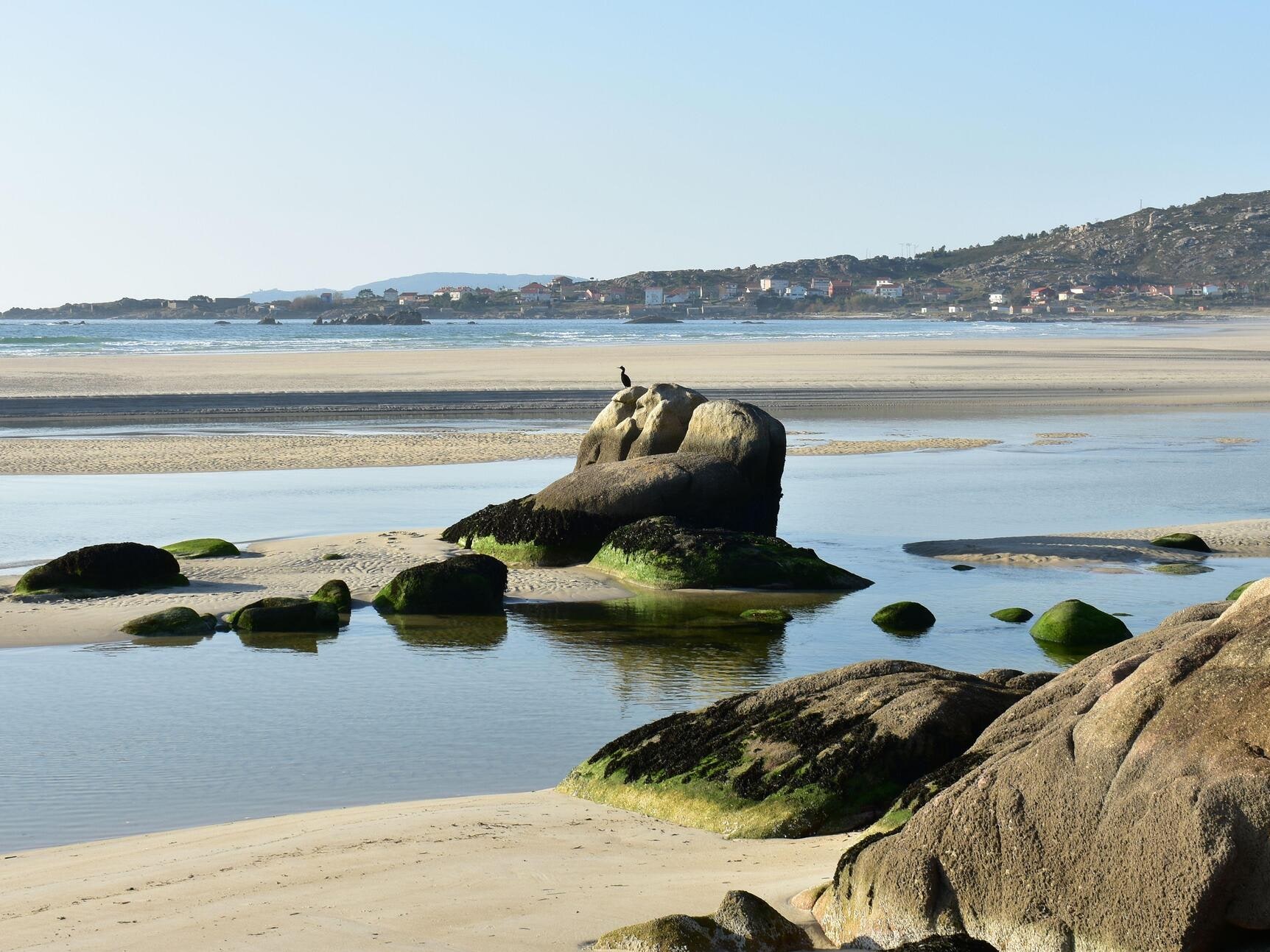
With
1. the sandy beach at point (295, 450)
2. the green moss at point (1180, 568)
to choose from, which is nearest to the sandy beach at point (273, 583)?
the green moss at point (1180, 568)

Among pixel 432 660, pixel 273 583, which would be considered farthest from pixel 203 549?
pixel 432 660

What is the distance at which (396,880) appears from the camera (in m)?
7.49

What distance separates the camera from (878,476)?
3009 centimetres

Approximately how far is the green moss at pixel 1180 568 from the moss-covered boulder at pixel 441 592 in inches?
330

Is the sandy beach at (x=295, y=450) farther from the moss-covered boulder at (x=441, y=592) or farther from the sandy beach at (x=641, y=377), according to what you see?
the moss-covered boulder at (x=441, y=592)

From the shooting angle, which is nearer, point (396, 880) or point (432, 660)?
point (396, 880)

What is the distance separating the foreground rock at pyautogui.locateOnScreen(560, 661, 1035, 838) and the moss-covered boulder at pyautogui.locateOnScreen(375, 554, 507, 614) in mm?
7366

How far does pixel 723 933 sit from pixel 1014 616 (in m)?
10.8

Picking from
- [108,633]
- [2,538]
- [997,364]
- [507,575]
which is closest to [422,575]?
[507,575]

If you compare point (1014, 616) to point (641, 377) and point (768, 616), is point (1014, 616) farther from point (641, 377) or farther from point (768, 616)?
point (641, 377)

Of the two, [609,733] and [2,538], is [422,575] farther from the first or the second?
[2,538]

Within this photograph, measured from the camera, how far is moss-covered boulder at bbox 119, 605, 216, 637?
15914 millimetres

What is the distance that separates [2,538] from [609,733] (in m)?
13.8

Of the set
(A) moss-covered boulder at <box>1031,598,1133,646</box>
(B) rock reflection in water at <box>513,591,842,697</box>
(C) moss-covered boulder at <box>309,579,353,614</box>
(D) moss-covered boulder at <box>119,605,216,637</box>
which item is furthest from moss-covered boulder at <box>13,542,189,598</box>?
(A) moss-covered boulder at <box>1031,598,1133,646</box>
